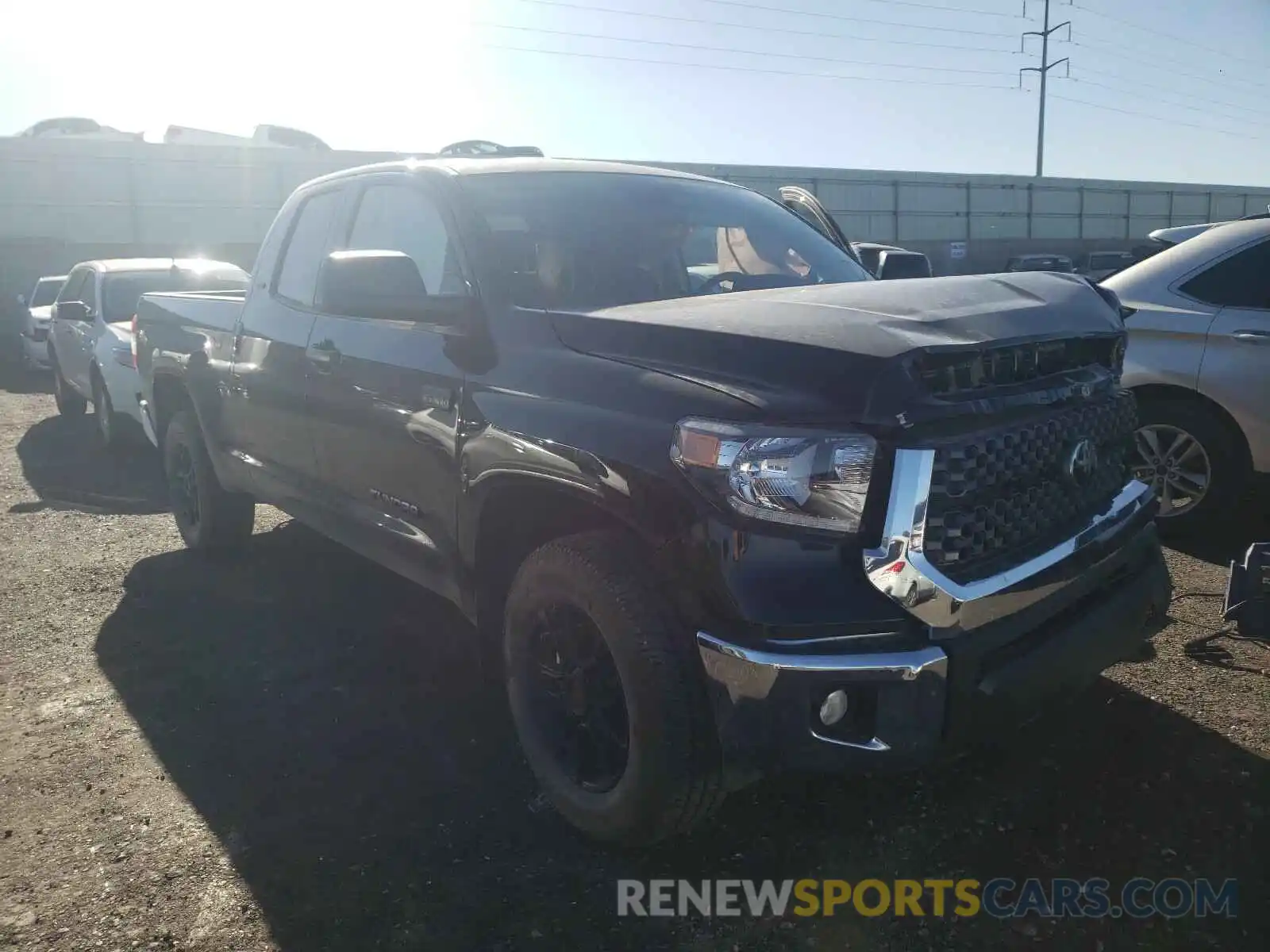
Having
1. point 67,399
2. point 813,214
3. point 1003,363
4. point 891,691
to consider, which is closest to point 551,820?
point 891,691

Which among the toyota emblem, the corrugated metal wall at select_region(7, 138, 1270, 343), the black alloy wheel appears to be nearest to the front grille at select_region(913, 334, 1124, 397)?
the toyota emblem

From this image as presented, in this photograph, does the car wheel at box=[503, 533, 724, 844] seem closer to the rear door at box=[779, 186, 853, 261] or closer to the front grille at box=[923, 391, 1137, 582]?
the front grille at box=[923, 391, 1137, 582]

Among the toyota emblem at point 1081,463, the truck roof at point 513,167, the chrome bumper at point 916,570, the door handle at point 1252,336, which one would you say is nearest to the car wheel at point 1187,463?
the door handle at point 1252,336

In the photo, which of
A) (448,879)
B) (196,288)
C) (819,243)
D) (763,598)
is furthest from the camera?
(196,288)

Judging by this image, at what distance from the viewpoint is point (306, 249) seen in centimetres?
450

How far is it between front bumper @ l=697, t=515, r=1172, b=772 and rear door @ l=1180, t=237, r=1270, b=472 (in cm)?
322

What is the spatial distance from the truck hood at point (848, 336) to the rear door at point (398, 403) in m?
0.57

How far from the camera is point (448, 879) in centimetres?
270

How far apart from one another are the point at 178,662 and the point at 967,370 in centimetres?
343

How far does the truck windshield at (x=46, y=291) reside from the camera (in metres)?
15.9

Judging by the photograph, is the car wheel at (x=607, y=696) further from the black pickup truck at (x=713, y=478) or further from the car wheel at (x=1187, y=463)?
the car wheel at (x=1187, y=463)

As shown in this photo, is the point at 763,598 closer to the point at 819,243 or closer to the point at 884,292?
the point at 884,292

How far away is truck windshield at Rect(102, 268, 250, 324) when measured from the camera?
8992mm

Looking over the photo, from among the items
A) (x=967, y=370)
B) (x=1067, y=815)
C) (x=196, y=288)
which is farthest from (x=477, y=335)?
(x=196, y=288)
